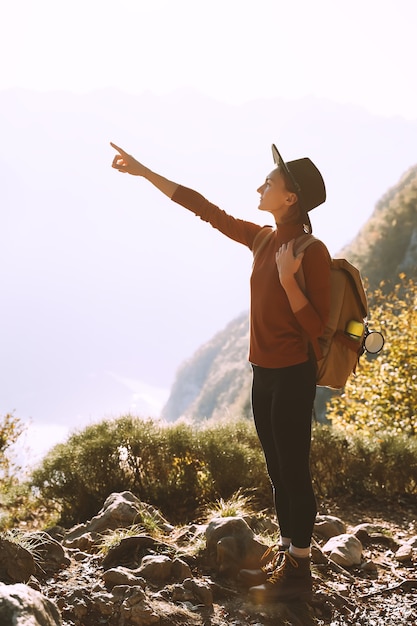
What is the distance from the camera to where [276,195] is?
3.45 metres

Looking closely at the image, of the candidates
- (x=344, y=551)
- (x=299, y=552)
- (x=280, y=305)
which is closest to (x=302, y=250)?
(x=280, y=305)

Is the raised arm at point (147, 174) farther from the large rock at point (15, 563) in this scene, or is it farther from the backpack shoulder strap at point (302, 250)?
the large rock at point (15, 563)

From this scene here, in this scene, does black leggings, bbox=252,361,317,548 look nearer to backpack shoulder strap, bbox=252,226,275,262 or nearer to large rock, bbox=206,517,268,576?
large rock, bbox=206,517,268,576

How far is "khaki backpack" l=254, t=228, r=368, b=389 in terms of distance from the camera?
3377 mm

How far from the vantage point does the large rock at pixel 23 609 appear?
2.14 m

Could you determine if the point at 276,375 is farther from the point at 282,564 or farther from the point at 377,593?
the point at 377,593

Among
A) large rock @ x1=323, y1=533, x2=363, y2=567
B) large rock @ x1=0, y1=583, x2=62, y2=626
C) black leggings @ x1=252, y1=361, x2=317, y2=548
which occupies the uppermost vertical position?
black leggings @ x1=252, y1=361, x2=317, y2=548

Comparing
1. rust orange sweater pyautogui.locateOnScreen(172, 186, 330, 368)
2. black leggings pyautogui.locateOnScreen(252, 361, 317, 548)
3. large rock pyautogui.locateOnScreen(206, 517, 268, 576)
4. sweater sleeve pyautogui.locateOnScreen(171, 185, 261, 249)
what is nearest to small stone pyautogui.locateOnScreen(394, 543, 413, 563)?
large rock pyautogui.locateOnScreen(206, 517, 268, 576)

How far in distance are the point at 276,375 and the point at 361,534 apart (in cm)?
289

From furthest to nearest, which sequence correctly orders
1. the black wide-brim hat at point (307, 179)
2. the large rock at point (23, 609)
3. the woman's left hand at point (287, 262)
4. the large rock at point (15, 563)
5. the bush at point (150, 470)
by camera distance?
1. the bush at point (150, 470)
2. the black wide-brim hat at point (307, 179)
3. the large rock at point (15, 563)
4. the woman's left hand at point (287, 262)
5. the large rock at point (23, 609)

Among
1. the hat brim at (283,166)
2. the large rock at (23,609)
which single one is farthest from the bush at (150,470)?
the large rock at (23,609)

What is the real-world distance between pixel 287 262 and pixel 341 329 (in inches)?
20.8

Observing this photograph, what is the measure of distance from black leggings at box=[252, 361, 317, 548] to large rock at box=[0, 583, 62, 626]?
1.49 metres

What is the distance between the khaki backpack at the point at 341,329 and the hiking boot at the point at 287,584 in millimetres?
1071
